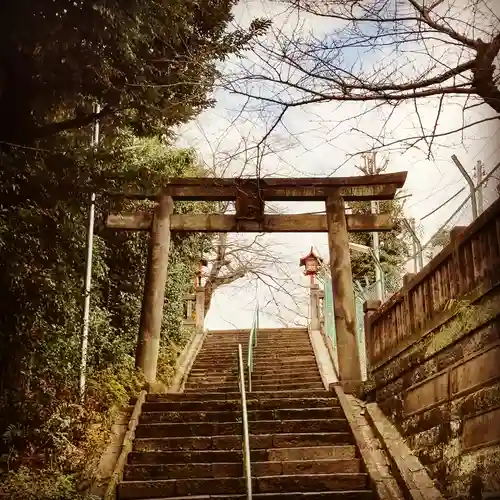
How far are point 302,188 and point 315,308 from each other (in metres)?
7.08

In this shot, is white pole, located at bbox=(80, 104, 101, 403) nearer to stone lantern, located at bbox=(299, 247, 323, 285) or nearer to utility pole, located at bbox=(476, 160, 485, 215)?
utility pole, located at bbox=(476, 160, 485, 215)

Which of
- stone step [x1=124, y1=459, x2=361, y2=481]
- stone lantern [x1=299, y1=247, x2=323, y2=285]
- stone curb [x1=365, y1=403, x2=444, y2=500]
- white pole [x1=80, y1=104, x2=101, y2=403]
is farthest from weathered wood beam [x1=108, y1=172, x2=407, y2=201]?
stone lantern [x1=299, y1=247, x2=323, y2=285]

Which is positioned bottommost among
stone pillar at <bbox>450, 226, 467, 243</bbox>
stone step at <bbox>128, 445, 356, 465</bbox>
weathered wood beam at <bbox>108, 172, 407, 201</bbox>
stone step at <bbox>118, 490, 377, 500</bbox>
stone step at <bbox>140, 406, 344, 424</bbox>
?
stone step at <bbox>118, 490, 377, 500</bbox>

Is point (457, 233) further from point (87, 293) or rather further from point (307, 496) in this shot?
point (87, 293)

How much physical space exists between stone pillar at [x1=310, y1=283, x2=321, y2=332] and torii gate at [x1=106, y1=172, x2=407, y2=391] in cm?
590

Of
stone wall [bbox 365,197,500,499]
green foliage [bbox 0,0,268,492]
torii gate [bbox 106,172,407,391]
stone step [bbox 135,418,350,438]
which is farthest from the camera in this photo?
torii gate [bbox 106,172,407,391]

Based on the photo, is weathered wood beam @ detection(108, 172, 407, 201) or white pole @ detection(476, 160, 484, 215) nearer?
white pole @ detection(476, 160, 484, 215)

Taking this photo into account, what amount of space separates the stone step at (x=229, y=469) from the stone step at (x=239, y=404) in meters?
1.49

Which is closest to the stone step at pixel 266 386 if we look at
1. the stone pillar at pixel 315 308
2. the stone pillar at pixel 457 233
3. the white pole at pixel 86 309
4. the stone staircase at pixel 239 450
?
the stone staircase at pixel 239 450

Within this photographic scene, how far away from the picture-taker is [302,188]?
34.9 ft

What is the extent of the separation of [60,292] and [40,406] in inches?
52.3

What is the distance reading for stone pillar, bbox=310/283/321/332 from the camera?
1647 centimetres

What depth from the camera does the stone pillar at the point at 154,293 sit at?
388 inches

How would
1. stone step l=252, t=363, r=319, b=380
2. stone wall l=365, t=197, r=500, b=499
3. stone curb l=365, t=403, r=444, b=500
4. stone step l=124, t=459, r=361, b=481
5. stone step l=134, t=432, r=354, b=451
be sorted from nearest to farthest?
1. stone wall l=365, t=197, r=500, b=499
2. stone curb l=365, t=403, r=444, b=500
3. stone step l=124, t=459, r=361, b=481
4. stone step l=134, t=432, r=354, b=451
5. stone step l=252, t=363, r=319, b=380
